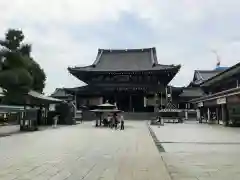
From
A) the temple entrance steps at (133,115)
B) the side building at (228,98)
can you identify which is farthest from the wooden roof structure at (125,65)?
the side building at (228,98)

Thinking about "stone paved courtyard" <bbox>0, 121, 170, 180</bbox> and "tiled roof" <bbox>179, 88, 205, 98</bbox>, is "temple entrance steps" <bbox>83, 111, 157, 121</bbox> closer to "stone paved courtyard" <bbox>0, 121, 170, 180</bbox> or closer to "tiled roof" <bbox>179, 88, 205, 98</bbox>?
"tiled roof" <bbox>179, 88, 205, 98</bbox>

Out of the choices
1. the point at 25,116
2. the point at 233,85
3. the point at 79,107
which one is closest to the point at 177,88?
the point at 79,107

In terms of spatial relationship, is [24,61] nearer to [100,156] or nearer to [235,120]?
[100,156]

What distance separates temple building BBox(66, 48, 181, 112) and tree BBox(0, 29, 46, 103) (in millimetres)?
34318

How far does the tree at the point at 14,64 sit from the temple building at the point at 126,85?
113 feet

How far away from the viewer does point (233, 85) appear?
36.6 m

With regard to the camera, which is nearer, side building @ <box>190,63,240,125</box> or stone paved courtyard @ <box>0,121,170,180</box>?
stone paved courtyard @ <box>0,121,170,180</box>

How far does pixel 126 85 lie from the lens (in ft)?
187

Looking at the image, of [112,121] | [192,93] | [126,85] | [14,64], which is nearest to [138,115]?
[126,85]

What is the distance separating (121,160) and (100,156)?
113 centimetres

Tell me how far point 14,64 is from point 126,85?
121ft

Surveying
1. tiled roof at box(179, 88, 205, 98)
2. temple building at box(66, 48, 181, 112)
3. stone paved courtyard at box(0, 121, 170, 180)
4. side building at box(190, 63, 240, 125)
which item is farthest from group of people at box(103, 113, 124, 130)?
tiled roof at box(179, 88, 205, 98)

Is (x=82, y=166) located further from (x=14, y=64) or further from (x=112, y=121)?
(x=112, y=121)

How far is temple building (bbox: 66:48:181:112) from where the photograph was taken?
5659cm
